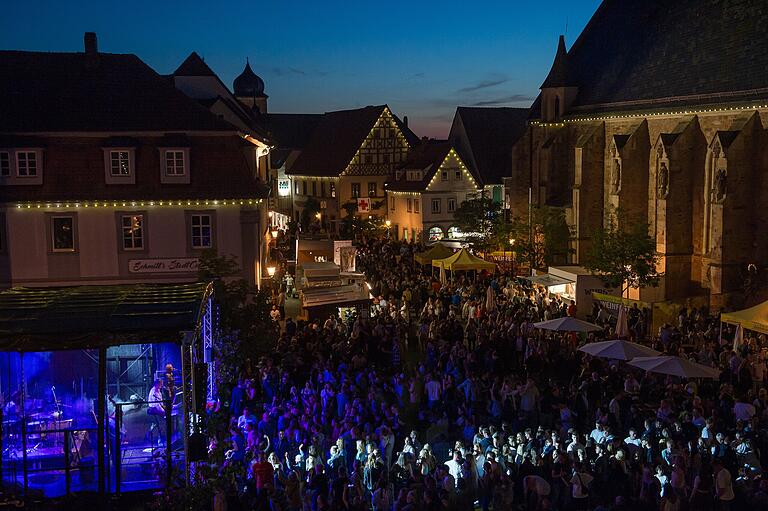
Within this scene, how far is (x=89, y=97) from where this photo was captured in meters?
30.4

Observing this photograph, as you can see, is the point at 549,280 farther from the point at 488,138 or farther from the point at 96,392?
the point at 488,138

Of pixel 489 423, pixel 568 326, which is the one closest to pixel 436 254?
pixel 568 326

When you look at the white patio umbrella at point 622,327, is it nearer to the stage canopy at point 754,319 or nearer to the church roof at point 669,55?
the stage canopy at point 754,319

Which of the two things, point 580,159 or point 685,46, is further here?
point 580,159

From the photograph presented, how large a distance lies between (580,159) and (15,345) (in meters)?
34.3

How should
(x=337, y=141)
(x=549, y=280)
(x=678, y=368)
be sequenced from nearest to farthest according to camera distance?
(x=678, y=368) < (x=549, y=280) < (x=337, y=141)

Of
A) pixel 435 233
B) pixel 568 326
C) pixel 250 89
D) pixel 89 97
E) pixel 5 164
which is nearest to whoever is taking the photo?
pixel 568 326

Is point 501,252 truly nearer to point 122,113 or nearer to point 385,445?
point 122,113

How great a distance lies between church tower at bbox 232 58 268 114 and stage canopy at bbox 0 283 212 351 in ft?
266

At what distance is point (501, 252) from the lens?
4422cm

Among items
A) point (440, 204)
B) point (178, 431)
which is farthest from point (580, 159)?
point (178, 431)

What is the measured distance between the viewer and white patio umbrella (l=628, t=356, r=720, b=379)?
18344mm

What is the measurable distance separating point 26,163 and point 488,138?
42536 millimetres

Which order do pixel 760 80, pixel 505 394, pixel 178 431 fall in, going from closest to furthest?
1. pixel 178 431
2. pixel 505 394
3. pixel 760 80
